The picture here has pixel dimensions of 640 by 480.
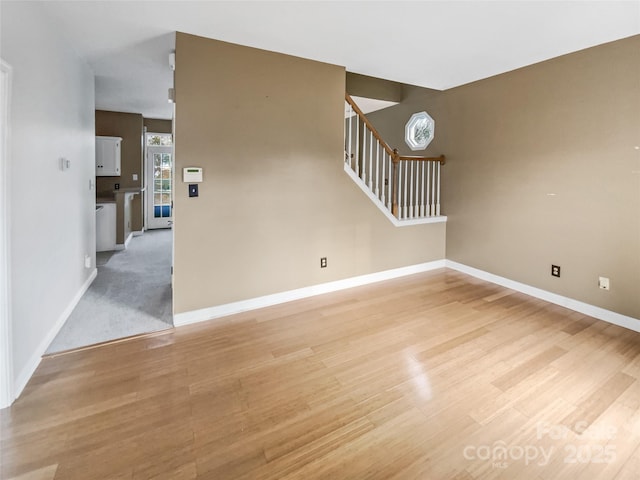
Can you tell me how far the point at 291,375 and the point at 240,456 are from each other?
0.69 meters

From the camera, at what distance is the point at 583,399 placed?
1.98 m

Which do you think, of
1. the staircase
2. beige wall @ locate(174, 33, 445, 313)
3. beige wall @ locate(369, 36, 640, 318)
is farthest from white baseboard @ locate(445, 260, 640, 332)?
beige wall @ locate(174, 33, 445, 313)

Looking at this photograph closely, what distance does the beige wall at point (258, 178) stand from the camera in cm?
291

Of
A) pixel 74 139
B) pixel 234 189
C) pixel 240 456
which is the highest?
pixel 74 139

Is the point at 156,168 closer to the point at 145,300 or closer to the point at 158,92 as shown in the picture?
the point at 158,92

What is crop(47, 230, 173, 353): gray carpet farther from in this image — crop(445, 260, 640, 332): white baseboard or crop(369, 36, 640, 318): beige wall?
crop(369, 36, 640, 318): beige wall

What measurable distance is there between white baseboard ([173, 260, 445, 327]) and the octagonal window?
1852 millimetres

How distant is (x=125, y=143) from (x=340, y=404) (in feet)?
22.8

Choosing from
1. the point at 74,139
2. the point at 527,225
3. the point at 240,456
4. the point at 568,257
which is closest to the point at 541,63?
the point at 527,225

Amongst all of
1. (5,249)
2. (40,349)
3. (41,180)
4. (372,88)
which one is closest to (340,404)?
(5,249)

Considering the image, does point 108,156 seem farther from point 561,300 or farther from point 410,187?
point 561,300

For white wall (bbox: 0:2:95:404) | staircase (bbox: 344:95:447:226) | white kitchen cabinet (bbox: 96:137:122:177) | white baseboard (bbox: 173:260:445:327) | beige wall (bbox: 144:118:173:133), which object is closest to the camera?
white wall (bbox: 0:2:95:404)

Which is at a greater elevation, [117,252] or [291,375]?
[117,252]

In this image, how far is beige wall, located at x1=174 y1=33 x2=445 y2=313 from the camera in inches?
115
